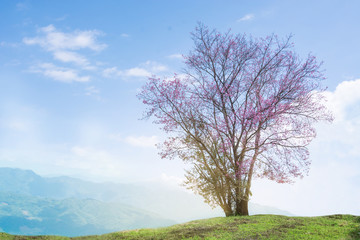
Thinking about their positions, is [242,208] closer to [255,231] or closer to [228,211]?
[228,211]

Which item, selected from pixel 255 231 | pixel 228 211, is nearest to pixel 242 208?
pixel 228 211

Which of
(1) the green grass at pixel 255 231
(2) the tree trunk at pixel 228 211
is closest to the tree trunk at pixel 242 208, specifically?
(2) the tree trunk at pixel 228 211

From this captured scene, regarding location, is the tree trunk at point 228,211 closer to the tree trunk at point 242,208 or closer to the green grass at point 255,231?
the tree trunk at point 242,208

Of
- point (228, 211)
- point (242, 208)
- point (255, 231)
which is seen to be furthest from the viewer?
point (228, 211)

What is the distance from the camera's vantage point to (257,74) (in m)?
19.4

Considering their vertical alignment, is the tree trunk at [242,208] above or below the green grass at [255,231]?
A: above

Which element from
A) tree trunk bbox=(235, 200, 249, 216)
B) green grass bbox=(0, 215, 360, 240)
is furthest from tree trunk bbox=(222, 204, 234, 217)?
green grass bbox=(0, 215, 360, 240)

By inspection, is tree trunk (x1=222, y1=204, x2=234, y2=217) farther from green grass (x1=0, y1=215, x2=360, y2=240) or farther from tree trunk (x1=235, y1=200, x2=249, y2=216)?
green grass (x1=0, y1=215, x2=360, y2=240)

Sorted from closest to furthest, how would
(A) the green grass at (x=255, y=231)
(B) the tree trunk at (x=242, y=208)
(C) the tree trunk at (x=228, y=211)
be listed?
(A) the green grass at (x=255, y=231), (B) the tree trunk at (x=242, y=208), (C) the tree trunk at (x=228, y=211)

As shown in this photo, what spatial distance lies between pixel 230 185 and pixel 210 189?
1.36 metres

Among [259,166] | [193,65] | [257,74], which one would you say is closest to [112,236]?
→ [259,166]

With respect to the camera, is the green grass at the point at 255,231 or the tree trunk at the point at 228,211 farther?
the tree trunk at the point at 228,211

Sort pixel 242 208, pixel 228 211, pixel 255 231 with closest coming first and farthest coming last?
1. pixel 255 231
2. pixel 242 208
3. pixel 228 211

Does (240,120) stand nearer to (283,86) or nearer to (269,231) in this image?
(283,86)
